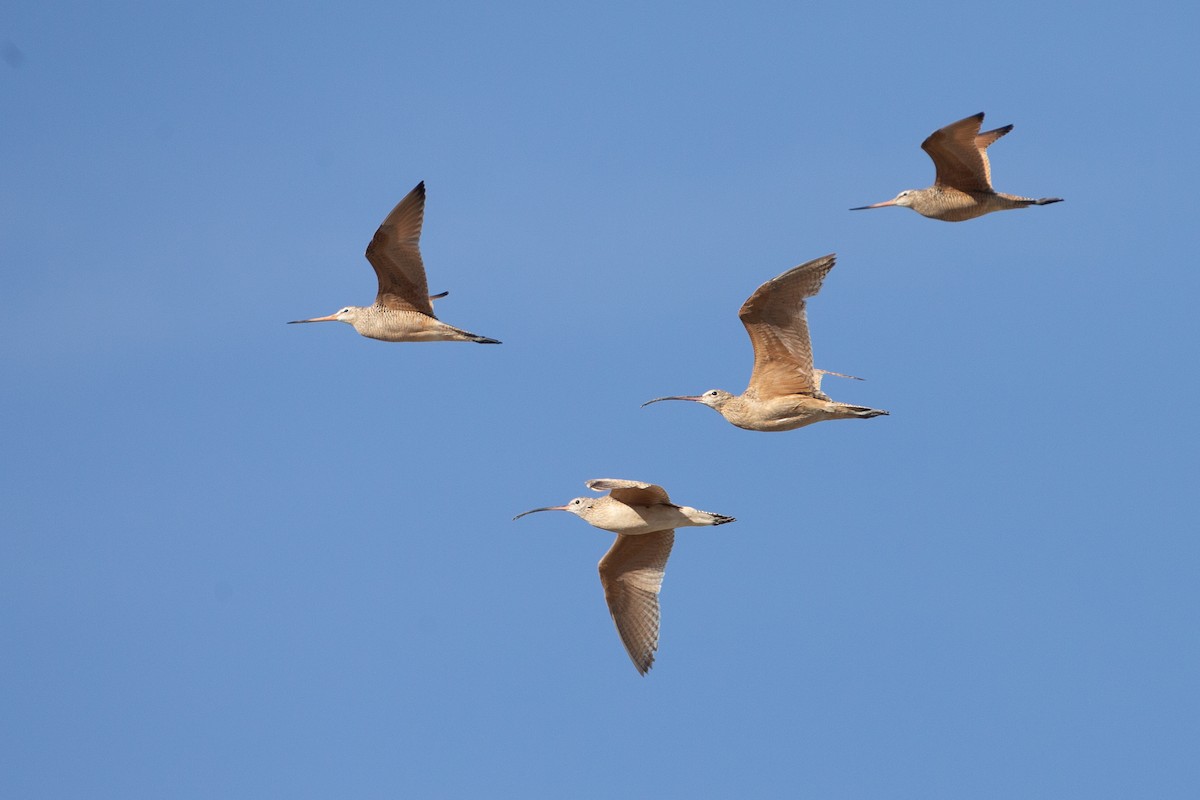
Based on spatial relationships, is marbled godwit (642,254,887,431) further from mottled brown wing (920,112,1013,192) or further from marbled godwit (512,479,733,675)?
mottled brown wing (920,112,1013,192)

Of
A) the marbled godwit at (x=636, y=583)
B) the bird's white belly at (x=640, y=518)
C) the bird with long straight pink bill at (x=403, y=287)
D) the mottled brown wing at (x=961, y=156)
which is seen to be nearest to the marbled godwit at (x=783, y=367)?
the bird's white belly at (x=640, y=518)

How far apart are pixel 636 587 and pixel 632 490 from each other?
9.26 ft

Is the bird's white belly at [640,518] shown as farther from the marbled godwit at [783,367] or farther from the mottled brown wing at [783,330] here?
the mottled brown wing at [783,330]

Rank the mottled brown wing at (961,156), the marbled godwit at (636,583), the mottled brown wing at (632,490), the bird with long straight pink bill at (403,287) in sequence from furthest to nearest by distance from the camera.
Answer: the mottled brown wing at (961,156), the bird with long straight pink bill at (403,287), the marbled godwit at (636,583), the mottled brown wing at (632,490)

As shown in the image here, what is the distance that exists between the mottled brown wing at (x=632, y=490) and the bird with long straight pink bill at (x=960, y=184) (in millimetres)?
7289

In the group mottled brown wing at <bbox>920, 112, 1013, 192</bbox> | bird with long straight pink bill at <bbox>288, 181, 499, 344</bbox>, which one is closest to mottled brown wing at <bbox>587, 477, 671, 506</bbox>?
bird with long straight pink bill at <bbox>288, 181, 499, 344</bbox>

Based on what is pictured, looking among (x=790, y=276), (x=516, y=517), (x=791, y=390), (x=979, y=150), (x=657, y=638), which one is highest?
(x=979, y=150)

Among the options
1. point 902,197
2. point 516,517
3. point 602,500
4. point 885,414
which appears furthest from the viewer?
point 902,197

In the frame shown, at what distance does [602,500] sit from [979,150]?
8.03 metres

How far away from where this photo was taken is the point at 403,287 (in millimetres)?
26406

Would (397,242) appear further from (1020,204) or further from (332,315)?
(1020,204)

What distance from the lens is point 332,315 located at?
92.1 feet

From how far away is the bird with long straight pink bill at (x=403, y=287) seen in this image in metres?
25.9

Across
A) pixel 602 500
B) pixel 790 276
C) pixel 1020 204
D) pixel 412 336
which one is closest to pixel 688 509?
pixel 602 500
